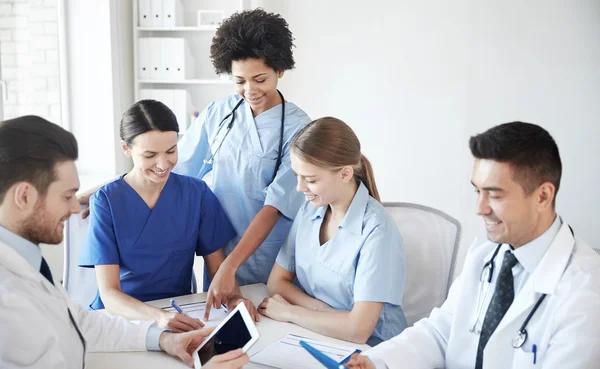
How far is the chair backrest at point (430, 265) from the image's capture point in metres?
1.93

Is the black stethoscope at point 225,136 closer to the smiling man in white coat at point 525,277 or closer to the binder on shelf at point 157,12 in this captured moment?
the smiling man in white coat at point 525,277

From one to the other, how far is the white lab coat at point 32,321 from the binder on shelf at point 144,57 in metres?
2.79

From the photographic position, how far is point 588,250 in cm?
124

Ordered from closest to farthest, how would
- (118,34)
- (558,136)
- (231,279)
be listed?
1. (231,279)
2. (558,136)
3. (118,34)

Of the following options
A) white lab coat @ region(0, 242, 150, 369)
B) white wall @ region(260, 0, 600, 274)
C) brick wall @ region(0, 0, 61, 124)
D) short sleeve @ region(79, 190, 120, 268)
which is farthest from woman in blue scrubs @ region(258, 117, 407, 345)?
brick wall @ region(0, 0, 61, 124)

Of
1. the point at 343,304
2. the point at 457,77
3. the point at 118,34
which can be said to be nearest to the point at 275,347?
the point at 343,304

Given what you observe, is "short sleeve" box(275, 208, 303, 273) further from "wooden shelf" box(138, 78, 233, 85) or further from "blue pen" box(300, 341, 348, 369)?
"wooden shelf" box(138, 78, 233, 85)

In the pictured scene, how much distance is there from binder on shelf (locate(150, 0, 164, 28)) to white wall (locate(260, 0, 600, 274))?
0.65m

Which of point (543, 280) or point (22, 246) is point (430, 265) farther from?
point (22, 246)

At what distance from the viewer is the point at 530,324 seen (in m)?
1.22

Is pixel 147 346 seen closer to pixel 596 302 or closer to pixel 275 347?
pixel 275 347

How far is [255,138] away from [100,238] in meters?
0.60

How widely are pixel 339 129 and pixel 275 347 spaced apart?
0.61m

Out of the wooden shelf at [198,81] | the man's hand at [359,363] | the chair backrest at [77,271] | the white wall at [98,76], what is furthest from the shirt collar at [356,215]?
the white wall at [98,76]
